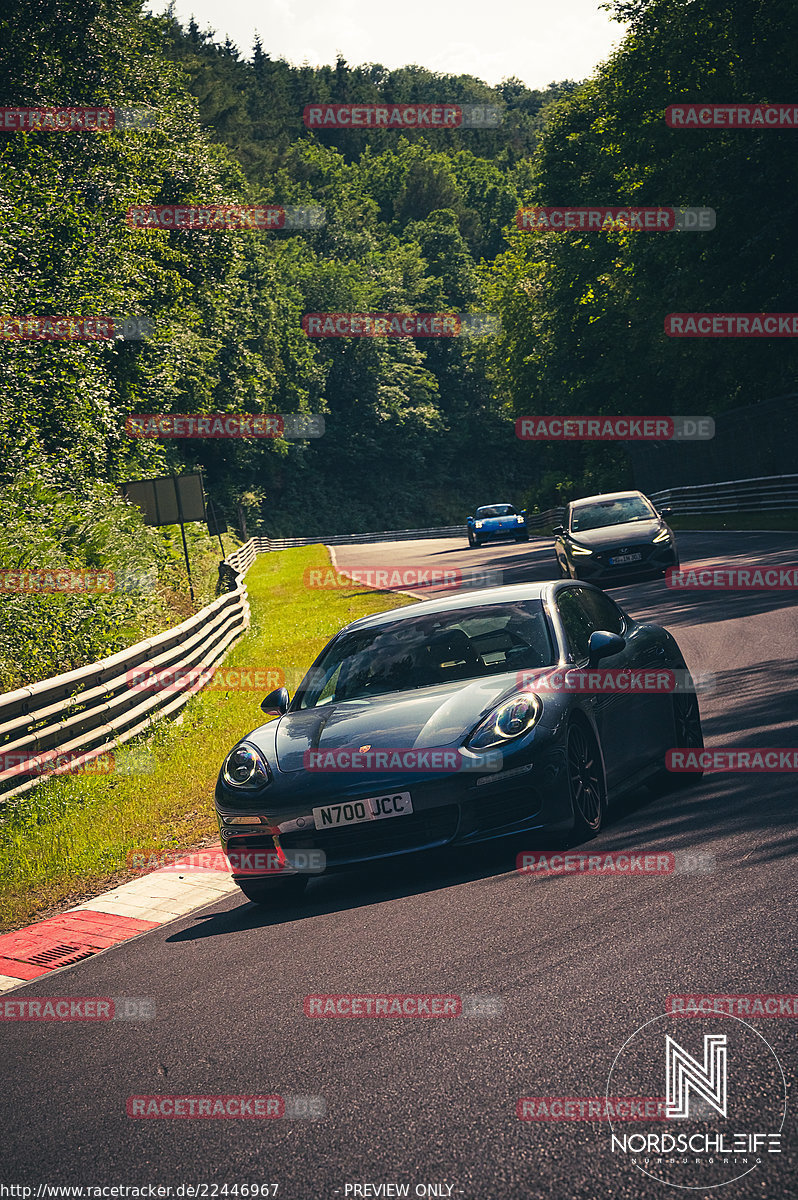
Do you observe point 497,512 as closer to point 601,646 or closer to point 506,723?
point 601,646

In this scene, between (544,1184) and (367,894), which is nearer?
(544,1184)

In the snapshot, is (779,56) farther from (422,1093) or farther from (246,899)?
(422,1093)

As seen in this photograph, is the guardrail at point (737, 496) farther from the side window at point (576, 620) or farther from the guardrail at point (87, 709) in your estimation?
the side window at point (576, 620)

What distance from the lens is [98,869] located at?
7898 millimetres

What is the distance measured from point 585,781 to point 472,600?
1598 mm

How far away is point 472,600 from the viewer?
24.5 feet

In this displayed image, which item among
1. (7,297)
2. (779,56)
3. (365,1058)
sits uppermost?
(779,56)

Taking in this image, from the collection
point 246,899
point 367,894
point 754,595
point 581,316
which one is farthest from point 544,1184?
point 581,316

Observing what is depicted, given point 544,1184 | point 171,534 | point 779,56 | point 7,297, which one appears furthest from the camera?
point 171,534

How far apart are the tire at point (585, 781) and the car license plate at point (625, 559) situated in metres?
14.4

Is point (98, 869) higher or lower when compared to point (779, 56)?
lower

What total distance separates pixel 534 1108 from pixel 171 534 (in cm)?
3107

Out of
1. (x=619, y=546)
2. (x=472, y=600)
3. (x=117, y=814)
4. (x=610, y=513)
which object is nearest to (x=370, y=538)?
(x=610, y=513)

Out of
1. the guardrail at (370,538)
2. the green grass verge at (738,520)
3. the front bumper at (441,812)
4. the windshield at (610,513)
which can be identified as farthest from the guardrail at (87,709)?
the guardrail at (370,538)
